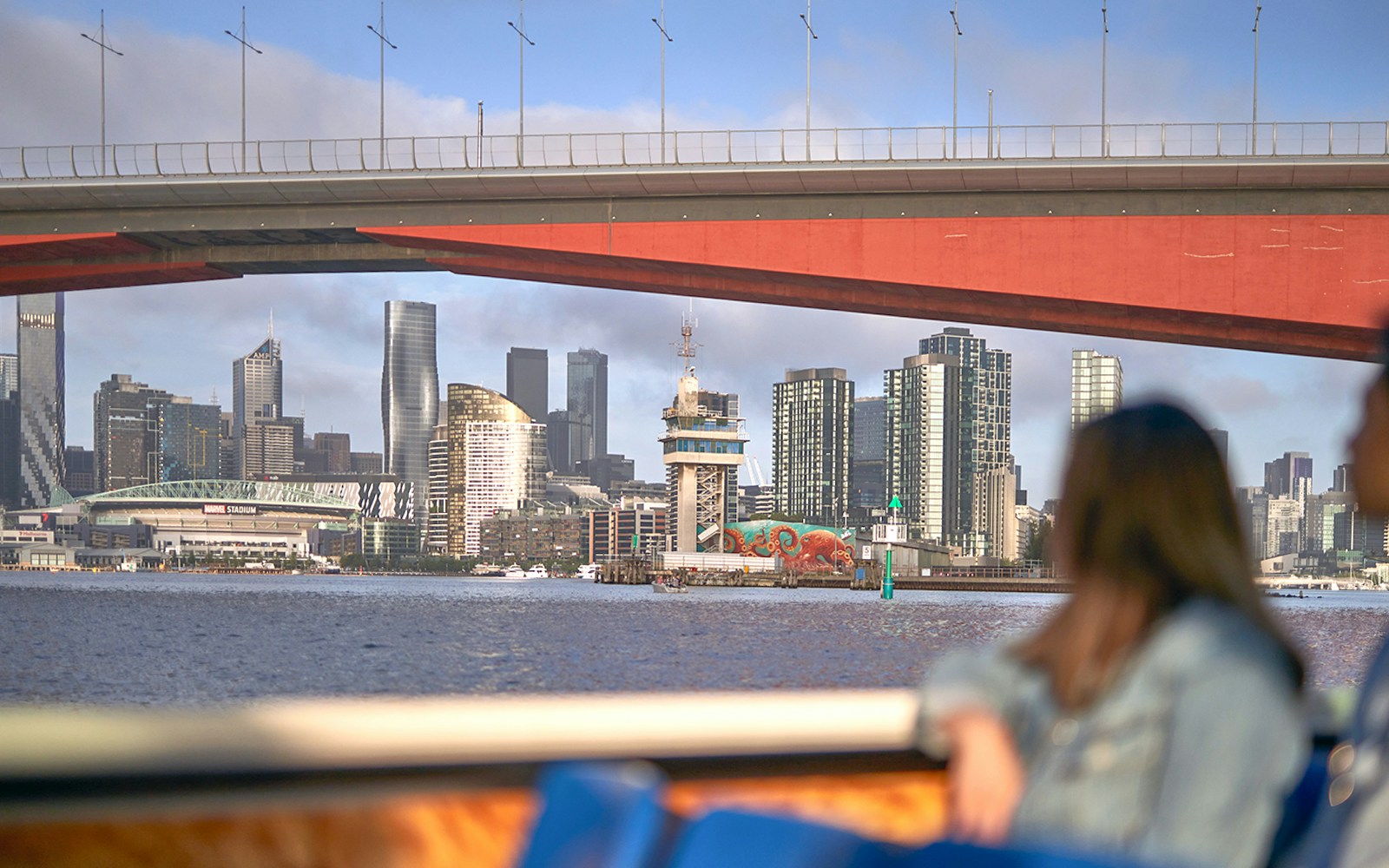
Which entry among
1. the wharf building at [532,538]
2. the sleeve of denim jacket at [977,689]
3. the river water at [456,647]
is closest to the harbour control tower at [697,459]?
the river water at [456,647]

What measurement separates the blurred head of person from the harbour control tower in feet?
290

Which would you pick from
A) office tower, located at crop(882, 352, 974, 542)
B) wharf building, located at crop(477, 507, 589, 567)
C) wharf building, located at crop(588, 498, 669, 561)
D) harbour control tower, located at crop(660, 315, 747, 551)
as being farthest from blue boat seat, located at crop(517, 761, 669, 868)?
office tower, located at crop(882, 352, 974, 542)

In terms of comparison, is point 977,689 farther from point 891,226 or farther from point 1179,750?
point 891,226

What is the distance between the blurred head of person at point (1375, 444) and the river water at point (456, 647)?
1843cm

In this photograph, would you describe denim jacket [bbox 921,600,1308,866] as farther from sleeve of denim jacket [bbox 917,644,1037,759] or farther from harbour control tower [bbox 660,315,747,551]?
harbour control tower [bbox 660,315,747,551]

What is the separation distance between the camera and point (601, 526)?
559 ft

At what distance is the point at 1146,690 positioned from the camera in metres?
1.69

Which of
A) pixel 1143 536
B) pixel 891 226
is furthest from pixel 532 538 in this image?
pixel 1143 536

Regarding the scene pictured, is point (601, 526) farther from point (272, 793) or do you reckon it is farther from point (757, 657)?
point (272, 793)

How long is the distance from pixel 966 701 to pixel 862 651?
27.6 meters

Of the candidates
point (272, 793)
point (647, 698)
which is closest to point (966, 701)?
point (647, 698)

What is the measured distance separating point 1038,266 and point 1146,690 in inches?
748

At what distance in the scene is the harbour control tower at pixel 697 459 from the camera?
9062 cm

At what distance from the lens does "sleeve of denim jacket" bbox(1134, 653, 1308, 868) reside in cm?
162
